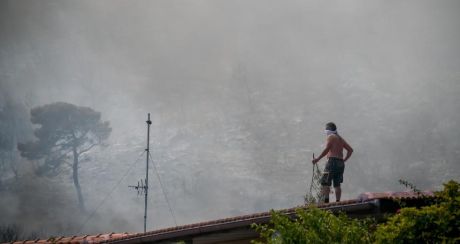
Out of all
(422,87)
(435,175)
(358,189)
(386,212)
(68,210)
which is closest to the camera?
(386,212)

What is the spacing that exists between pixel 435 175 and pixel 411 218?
63815mm

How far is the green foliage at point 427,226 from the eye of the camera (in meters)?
4.78

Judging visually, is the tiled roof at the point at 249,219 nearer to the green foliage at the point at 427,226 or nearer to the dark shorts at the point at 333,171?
the green foliage at the point at 427,226

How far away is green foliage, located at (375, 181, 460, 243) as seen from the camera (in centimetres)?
478

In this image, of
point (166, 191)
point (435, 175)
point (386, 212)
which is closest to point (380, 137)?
point (435, 175)

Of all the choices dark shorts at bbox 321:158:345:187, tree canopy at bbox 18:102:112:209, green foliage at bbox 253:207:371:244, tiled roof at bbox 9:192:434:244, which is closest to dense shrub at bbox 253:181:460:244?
green foliage at bbox 253:207:371:244

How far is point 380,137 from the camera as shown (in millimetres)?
67000

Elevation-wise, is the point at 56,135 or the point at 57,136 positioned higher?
the point at 56,135

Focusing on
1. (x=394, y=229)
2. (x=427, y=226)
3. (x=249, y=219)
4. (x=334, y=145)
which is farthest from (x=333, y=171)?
(x=427, y=226)

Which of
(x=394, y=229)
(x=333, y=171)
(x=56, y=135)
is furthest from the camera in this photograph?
(x=56, y=135)

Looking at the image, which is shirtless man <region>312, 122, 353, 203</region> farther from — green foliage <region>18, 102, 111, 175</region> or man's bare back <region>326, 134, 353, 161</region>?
green foliage <region>18, 102, 111, 175</region>

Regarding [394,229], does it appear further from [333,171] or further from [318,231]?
[333,171]

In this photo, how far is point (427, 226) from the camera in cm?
488

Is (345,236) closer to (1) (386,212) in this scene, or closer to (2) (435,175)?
(1) (386,212)
